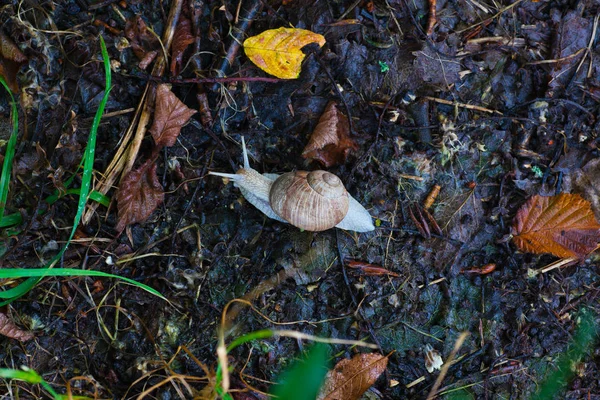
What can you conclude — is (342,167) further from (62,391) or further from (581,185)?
(62,391)

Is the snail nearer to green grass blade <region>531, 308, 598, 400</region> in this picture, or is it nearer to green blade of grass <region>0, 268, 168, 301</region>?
green blade of grass <region>0, 268, 168, 301</region>

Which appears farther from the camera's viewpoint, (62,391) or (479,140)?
(479,140)

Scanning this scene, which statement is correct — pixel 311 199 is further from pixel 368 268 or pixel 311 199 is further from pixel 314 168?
pixel 368 268

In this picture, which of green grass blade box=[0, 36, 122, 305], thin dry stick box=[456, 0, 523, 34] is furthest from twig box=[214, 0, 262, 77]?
thin dry stick box=[456, 0, 523, 34]

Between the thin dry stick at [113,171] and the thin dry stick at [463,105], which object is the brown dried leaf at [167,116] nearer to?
the thin dry stick at [113,171]

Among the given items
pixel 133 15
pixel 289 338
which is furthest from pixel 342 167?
pixel 133 15

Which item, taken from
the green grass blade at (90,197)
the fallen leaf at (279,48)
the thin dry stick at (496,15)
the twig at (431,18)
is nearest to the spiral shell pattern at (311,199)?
the fallen leaf at (279,48)
